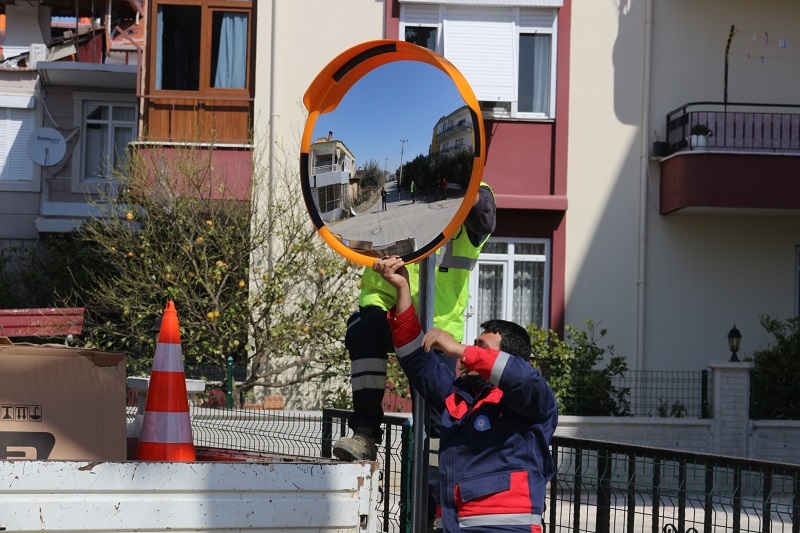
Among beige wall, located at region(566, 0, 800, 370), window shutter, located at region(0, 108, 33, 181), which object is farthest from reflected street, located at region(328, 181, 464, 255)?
window shutter, located at region(0, 108, 33, 181)

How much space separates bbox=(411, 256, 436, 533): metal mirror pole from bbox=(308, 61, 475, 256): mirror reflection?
215mm

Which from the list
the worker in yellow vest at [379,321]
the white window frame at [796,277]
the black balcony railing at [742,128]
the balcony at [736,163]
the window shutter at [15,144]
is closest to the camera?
the worker in yellow vest at [379,321]

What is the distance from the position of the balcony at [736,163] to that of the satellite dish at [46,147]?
1160 cm

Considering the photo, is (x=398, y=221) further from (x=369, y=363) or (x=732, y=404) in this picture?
(x=732, y=404)

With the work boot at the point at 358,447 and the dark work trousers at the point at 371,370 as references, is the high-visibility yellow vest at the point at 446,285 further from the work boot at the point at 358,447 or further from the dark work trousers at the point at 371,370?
the work boot at the point at 358,447

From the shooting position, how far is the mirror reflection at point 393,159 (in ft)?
15.0

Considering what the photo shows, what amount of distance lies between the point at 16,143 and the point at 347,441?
20822 mm

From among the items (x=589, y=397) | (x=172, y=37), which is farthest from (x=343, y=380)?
(x=172, y=37)

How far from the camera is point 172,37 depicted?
19.4 metres

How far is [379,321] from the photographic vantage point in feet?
17.7

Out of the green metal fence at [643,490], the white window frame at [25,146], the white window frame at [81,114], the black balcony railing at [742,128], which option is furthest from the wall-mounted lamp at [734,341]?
the white window frame at [25,146]

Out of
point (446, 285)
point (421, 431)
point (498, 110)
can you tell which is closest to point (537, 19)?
point (498, 110)

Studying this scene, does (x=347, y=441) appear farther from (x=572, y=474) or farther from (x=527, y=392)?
(x=572, y=474)

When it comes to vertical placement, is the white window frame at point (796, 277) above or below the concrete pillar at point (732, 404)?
above
